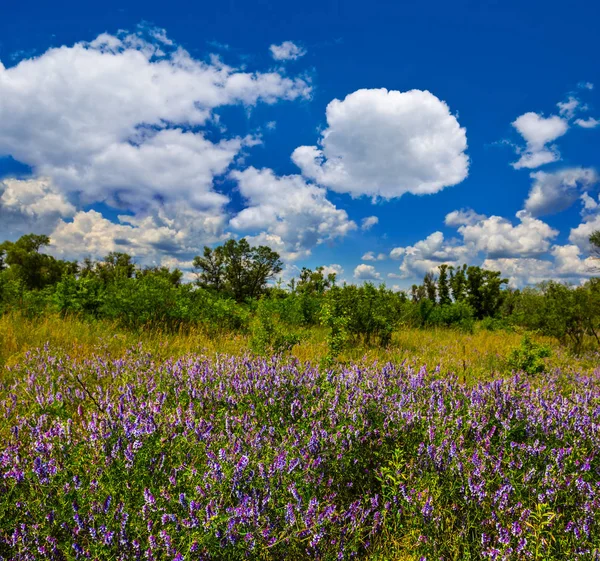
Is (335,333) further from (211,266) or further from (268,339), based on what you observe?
(211,266)

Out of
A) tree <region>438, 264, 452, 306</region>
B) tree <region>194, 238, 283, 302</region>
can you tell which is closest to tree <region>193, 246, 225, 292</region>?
tree <region>194, 238, 283, 302</region>

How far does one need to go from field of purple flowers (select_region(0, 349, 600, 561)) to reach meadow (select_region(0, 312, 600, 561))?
11mm

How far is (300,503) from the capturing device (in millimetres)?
1853

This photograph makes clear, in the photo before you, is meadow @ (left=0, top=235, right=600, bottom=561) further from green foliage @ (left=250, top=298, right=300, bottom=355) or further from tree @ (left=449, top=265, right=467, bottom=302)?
tree @ (left=449, top=265, right=467, bottom=302)

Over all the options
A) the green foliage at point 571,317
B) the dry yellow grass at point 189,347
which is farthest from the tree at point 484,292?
the dry yellow grass at point 189,347

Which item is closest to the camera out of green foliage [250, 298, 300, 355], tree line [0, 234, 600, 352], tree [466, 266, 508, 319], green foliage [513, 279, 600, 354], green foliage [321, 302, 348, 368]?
green foliage [250, 298, 300, 355]

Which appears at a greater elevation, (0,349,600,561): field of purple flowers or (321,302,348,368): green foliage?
(321,302,348,368): green foliage

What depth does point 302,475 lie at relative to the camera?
205 cm

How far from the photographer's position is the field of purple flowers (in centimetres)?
171

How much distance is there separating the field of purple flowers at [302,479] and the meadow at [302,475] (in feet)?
0.04

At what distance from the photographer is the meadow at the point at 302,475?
5.63 ft

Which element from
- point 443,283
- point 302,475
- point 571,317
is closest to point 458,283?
point 443,283

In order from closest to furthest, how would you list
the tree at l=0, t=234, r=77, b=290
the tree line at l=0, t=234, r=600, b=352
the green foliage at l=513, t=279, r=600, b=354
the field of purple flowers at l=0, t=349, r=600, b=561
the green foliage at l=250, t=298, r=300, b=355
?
the field of purple flowers at l=0, t=349, r=600, b=561, the green foliage at l=250, t=298, r=300, b=355, the tree line at l=0, t=234, r=600, b=352, the green foliage at l=513, t=279, r=600, b=354, the tree at l=0, t=234, r=77, b=290

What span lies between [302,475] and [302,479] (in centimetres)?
5
